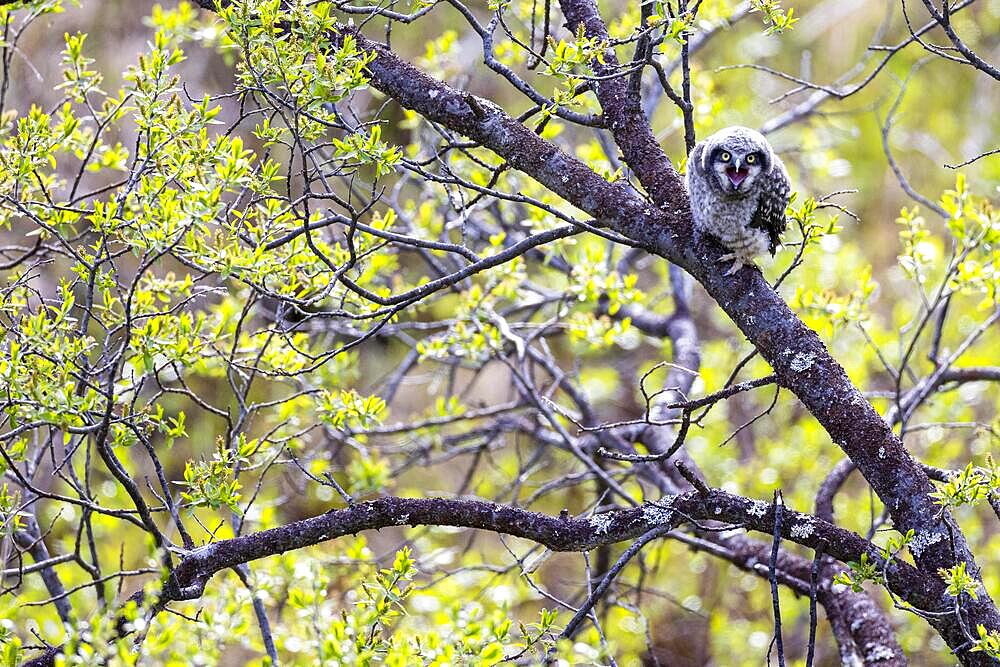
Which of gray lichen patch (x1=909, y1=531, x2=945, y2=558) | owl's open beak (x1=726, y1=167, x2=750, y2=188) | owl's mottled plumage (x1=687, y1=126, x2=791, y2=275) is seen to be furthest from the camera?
owl's open beak (x1=726, y1=167, x2=750, y2=188)

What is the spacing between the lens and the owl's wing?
272cm

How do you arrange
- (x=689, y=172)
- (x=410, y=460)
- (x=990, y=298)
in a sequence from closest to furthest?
(x=689, y=172) < (x=990, y=298) < (x=410, y=460)

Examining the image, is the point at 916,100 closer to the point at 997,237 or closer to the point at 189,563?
the point at 997,237

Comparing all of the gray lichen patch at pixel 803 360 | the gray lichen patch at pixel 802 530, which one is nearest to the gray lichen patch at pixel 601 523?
the gray lichen patch at pixel 802 530

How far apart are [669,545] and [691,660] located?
2.54ft

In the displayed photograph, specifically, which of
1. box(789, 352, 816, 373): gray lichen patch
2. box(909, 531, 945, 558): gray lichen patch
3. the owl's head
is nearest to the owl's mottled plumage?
the owl's head

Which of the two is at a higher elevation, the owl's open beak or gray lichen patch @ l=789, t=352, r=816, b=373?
the owl's open beak

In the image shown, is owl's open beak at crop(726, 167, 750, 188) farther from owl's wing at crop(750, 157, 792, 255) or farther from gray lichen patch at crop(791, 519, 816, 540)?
gray lichen patch at crop(791, 519, 816, 540)

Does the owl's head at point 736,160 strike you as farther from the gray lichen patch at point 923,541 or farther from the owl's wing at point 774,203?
the gray lichen patch at point 923,541

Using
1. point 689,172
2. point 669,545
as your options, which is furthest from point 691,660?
point 689,172

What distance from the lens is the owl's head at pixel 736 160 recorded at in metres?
2.66

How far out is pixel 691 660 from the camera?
5.86m

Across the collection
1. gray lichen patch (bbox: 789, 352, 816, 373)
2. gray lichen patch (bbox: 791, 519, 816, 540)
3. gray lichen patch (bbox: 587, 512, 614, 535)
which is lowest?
gray lichen patch (bbox: 587, 512, 614, 535)

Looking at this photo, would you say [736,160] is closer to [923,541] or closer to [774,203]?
[774,203]
